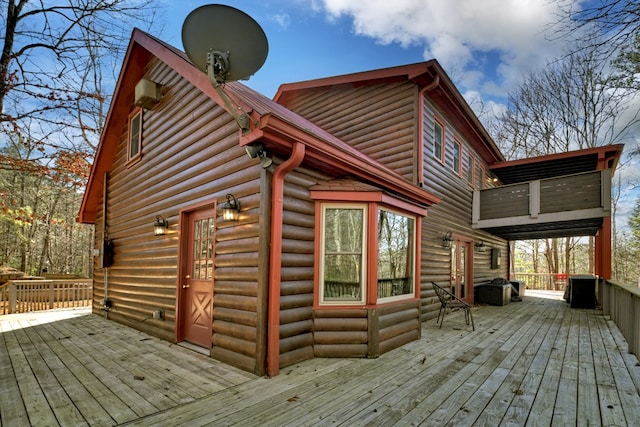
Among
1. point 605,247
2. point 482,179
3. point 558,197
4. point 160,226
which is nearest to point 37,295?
point 160,226

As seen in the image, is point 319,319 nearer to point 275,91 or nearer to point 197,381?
point 197,381

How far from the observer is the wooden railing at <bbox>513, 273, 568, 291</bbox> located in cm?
1642

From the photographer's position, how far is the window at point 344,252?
14.0 feet

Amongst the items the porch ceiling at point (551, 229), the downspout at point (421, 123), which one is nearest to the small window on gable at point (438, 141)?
the downspout at point (421, 123)

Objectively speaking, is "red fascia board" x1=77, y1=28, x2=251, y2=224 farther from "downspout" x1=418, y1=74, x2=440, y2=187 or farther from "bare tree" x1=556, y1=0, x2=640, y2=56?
"downspout" x1=418, y1=74, x2=440, y2=187

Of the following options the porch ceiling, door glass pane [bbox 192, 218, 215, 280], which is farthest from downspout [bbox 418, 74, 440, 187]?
the porch ceiling

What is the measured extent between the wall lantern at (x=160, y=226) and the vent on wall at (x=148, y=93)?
2088mm

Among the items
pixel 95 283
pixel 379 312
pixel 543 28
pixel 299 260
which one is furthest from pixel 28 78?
pixel 543 28

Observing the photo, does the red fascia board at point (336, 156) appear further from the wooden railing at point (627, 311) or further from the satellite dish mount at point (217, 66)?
the wooden railing at point (627, 311)

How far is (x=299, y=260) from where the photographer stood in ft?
13.0

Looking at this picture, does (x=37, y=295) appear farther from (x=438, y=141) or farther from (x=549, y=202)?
(x=549, y=202)

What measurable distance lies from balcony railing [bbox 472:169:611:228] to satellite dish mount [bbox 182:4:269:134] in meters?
8.35

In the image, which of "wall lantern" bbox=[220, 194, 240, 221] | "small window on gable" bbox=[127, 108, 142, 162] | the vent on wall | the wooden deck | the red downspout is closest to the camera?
the wooden deck

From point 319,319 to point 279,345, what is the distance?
0.66 metres
